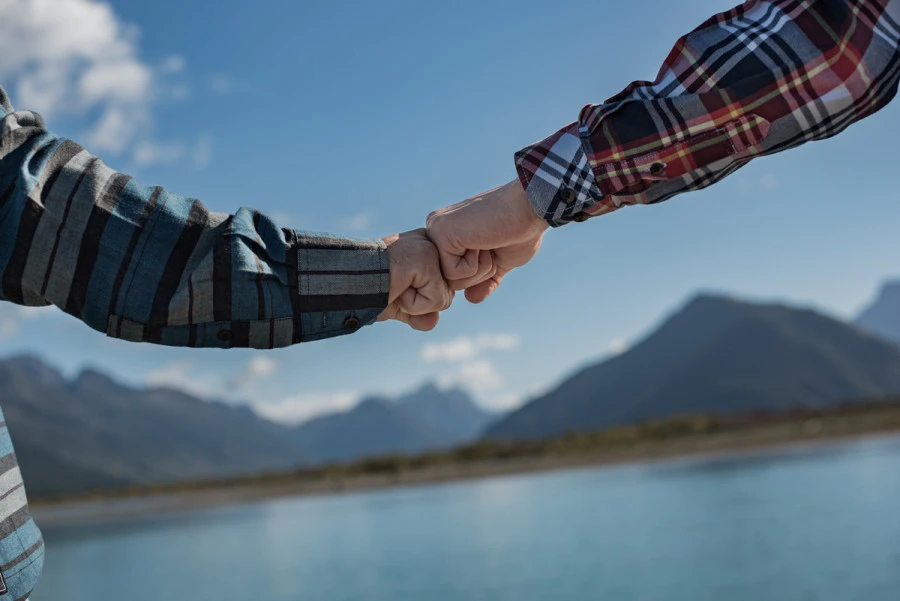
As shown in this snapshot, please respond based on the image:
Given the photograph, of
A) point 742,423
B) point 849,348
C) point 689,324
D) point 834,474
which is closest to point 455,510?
point 834,474

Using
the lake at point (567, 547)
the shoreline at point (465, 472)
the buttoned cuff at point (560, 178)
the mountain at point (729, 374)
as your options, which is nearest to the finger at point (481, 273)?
the buttoned cuff at point (560, 178)

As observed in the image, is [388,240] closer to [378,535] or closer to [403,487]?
[378,535]

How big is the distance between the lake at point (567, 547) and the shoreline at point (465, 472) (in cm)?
881

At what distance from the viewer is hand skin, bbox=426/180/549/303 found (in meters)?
1.67

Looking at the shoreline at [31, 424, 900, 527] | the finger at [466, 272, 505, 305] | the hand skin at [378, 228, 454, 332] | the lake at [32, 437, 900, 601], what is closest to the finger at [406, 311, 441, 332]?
the hand skin at [378, 228, 454, 332]

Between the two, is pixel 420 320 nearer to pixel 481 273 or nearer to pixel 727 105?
pixel 481 273

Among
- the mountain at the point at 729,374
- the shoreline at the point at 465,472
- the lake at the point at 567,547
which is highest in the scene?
the mountain at the point at 729,374

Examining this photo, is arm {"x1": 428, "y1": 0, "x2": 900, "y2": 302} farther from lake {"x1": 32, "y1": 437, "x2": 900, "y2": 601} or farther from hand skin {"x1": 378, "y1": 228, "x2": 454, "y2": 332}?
lake {"x1": 32, "y1": 437, "x2": 900, "y2": 601}

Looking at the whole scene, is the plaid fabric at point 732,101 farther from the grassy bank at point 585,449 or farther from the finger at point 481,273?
the grassy bank at point 585,449

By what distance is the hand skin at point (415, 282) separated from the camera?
1557 mm

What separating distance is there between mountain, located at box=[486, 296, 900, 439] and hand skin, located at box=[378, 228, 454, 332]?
12850 cm

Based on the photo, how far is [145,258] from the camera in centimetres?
120

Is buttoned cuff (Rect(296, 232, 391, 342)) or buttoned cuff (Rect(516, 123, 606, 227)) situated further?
buttoned cuff (Rect(516, 123, 606, 227))

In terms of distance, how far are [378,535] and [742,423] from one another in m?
37.9
